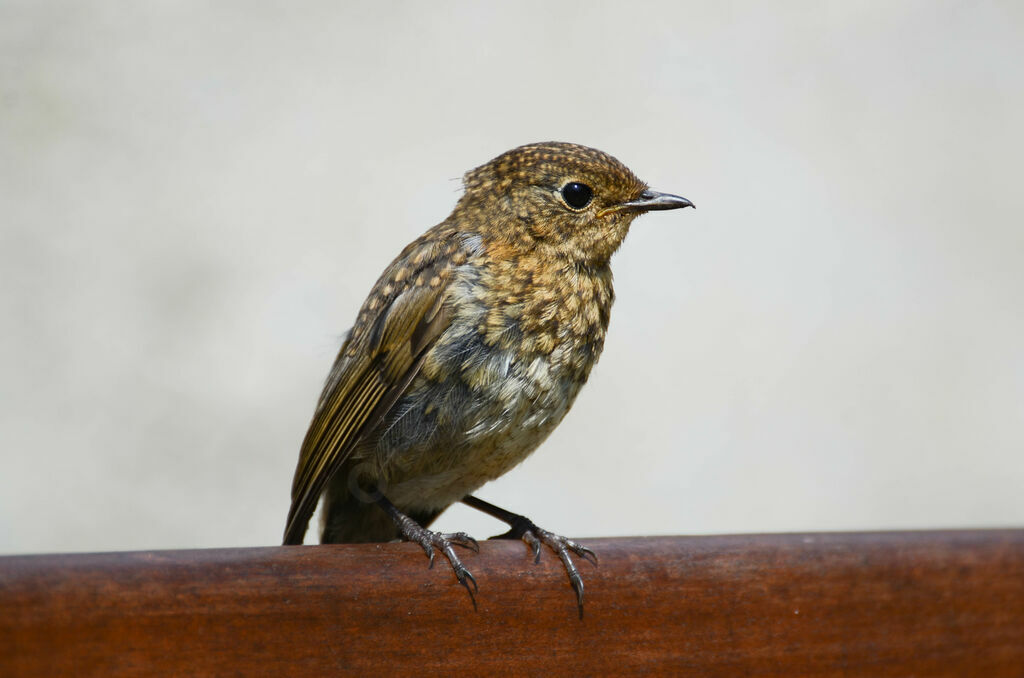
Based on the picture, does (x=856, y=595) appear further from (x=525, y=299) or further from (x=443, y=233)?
(x=443, y=233)

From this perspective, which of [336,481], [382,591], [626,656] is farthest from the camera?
[336,481]

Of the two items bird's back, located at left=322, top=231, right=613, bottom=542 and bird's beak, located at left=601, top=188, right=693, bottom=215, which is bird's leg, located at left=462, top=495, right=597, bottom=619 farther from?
bird's beak, located at left=601, top=188, right=693, bottom=215

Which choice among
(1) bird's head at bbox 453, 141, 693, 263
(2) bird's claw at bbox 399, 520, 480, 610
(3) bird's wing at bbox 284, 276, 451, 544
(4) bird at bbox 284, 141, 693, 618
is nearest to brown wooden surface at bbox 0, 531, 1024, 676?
(2) bird's claw at bbox 399, 520, 480, 610

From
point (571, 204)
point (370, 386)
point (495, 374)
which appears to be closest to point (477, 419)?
point (495, 374)

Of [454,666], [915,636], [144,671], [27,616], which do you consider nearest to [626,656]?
[454,666]

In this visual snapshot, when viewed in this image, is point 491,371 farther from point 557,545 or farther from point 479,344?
point 557,545

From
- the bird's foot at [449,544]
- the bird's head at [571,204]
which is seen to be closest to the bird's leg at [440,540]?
the bird's foot at [449,544]
